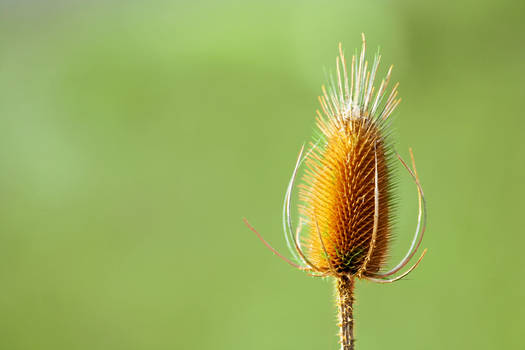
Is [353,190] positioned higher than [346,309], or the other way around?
[353,190]

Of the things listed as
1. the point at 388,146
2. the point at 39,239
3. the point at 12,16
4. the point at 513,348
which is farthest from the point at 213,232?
the point at 388,146

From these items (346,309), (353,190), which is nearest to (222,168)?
(353,190)

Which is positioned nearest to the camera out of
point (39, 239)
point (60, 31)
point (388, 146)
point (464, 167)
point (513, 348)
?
point (388, 146)

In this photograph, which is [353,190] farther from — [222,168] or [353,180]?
[222,168]

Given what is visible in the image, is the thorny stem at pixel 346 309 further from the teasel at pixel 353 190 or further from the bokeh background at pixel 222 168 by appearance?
the bokeh background at pixel 222 168

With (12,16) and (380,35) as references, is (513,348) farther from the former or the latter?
(12,16)

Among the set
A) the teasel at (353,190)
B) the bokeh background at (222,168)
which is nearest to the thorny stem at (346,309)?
the teasel at (353,190)
